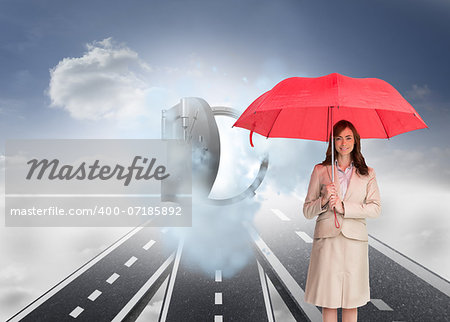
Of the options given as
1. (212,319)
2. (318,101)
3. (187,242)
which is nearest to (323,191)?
(318,101)

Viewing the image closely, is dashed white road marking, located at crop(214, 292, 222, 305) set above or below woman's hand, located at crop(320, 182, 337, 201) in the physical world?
below

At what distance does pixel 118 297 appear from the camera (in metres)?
4.48

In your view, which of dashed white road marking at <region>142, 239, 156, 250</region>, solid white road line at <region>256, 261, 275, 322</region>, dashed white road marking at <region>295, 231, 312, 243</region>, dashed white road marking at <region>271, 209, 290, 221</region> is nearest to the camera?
solid white road line at <region>256, 261, 275, 322</region>

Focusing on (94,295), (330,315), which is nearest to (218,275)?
(94,295)

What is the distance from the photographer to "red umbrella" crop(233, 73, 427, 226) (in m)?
2.78

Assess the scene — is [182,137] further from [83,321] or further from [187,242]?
[83,321]

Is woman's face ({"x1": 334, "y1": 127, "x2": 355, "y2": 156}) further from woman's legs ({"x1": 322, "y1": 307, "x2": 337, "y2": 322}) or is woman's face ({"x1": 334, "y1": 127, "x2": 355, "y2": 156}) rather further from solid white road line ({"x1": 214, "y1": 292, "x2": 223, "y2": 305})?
solid white road line ({"x1": 214, "y1": 292, "x2": 223, "y2": 305})

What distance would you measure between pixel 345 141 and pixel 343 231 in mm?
768

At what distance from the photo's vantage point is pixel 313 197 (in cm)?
323

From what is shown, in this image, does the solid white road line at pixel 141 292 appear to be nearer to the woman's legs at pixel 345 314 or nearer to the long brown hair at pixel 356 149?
the woman's legs at pixel 345 314

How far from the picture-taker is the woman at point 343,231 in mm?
3086

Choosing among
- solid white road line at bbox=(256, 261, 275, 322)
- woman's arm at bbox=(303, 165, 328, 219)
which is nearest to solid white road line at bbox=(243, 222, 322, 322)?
solid white road line at bbox=(256, 261, 275, 322)

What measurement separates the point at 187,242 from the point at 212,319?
2.58 m

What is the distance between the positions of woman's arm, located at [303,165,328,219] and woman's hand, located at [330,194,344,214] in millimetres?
135
